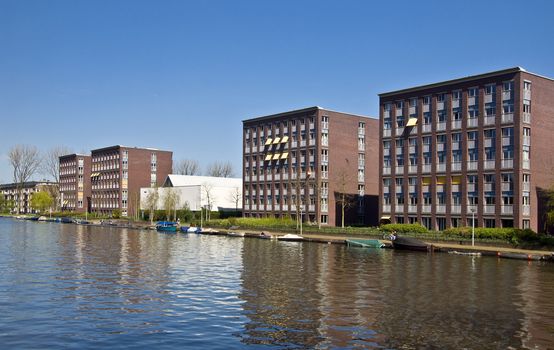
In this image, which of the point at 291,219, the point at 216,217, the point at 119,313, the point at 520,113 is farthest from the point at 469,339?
the point at 216,217

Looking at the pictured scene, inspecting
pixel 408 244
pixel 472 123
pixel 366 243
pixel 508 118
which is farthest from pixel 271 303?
pixel 472 123

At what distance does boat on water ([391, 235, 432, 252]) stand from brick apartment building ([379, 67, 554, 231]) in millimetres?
13323

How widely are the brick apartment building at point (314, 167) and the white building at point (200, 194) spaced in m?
19.4

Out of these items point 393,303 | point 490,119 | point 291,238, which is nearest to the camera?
point 393,303

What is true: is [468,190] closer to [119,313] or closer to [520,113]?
[520,113]

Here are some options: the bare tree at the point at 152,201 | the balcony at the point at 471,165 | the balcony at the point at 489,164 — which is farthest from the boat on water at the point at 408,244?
the bare tree at the point at 152,201

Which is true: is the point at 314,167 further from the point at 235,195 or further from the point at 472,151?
the point at 235,195

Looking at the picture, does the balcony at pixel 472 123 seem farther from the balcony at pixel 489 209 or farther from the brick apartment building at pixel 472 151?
the balcony at pixel 489 209

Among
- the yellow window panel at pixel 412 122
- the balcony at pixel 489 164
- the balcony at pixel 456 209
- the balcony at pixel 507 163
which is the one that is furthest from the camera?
the yellow window panel at pixel 412 122

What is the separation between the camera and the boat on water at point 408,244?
70188 mm

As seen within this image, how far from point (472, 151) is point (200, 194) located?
2954 inches

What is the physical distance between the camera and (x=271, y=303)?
3366 cm

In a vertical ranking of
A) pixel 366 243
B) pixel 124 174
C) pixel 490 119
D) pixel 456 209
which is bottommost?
pixel 366 243

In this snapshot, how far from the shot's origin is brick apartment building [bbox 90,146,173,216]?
572ft
